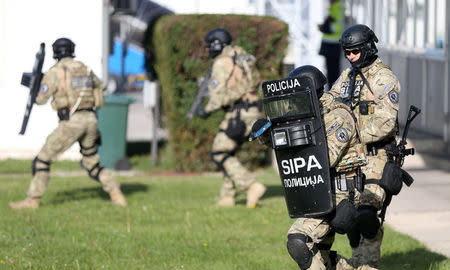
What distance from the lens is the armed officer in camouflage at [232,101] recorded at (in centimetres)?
1059

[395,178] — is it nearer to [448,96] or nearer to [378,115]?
[378,115]

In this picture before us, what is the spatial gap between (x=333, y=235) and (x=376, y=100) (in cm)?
96

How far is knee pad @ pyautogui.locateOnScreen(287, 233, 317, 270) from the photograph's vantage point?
6062mm

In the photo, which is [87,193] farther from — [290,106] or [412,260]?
[290,106]

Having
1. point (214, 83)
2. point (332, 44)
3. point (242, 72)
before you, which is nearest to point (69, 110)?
point (214, 83)

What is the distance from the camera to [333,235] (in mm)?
6523

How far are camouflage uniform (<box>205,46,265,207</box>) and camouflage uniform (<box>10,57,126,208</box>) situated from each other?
130cm

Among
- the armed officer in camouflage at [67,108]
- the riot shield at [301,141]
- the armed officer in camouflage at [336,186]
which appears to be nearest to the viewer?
the riot shield at [301,141]

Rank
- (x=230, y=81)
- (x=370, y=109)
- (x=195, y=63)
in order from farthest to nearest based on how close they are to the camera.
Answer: (x=195, y=63) → (x=230, y=81) → (x=370, y=109)

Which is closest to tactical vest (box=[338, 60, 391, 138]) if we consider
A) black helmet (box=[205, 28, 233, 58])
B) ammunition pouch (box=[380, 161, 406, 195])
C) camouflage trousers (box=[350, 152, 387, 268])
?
camouflage trousers (box=[350, 152, 387, 268])

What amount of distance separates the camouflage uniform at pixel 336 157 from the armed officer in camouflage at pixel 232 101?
14.1 ft

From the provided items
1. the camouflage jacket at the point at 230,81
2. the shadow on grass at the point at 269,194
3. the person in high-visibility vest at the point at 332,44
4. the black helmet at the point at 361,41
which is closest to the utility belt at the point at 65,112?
the camouflage jacket at the point at 230,81

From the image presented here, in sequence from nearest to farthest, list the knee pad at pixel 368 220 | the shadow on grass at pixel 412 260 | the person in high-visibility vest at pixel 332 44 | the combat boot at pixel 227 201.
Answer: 1. the knee pad at pixel 368 220
2. the shadow on grass at pixel 412 260
3. the combat boot at pixel 227 201
4. the person in high-visibility vest at pixel 332 44

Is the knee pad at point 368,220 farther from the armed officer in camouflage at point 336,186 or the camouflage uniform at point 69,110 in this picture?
the camouflage uniform at point 69,110
